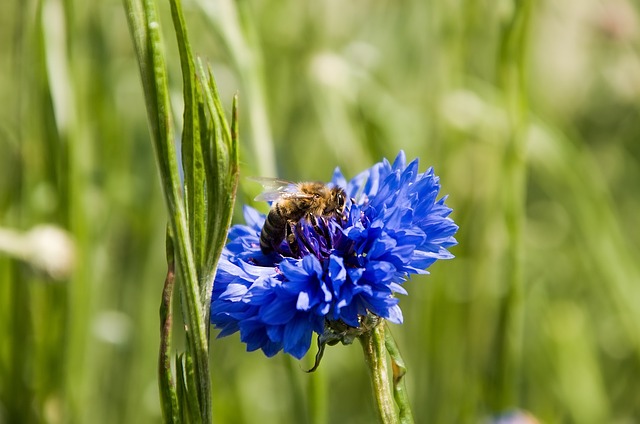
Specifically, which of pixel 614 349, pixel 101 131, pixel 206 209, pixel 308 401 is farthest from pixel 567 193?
pixel 206 209

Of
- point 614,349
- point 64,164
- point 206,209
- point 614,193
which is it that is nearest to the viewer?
point 206,209

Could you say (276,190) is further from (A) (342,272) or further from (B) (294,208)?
(A) (342,272)

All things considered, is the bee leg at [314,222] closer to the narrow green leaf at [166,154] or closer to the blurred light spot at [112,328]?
the narrow green leaf at [166,154]

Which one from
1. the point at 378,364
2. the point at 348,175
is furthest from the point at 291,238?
the point at 348,175

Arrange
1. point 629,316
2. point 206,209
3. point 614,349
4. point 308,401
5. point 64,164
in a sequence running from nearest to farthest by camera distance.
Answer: point 206,209 → point 308,401 → point 64,164 → point 629,316 → point 614,349

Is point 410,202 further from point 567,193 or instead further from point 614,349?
point 614,349
